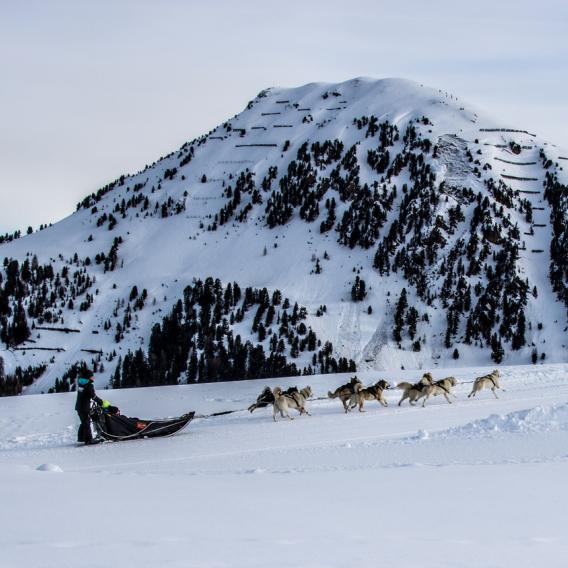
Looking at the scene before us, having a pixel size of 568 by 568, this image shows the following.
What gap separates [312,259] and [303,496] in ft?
317

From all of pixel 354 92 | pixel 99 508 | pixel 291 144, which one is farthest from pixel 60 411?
pixel 354 92

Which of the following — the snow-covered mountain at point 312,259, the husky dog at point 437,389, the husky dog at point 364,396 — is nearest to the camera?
the husky dog at point 364,396

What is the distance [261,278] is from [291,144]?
152ft

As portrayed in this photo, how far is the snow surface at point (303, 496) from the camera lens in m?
4.64

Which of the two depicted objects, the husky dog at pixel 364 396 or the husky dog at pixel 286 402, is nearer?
the husky dog at pixel 286 402

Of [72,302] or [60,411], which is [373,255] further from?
[60,411]

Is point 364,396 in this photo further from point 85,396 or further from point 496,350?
point 496,350

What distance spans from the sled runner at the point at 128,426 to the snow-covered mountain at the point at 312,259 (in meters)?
59.3

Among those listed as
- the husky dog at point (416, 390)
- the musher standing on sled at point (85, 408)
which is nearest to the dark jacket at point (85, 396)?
the musher standing on sled at point (85, 408)

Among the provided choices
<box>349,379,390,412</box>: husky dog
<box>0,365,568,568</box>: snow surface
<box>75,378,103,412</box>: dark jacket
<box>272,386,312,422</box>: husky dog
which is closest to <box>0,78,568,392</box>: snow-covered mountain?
<box>349,379,390,412</box>: husky dog

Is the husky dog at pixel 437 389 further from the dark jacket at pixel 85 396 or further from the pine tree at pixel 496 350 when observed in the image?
the pine tree at pixel 496 350

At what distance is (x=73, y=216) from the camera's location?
138750 mm

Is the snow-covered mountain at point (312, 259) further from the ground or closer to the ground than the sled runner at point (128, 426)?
further from the ground

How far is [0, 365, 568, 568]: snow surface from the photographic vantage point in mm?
4637
